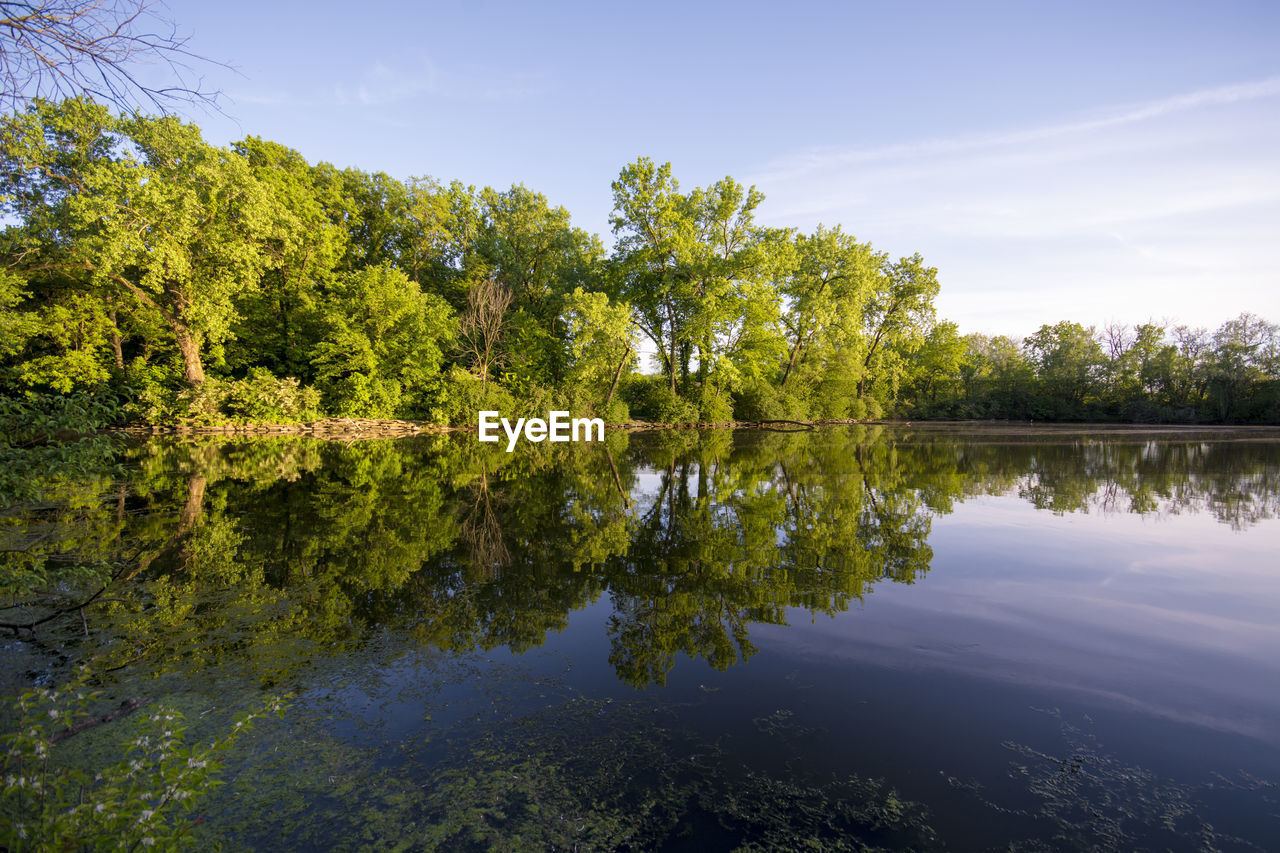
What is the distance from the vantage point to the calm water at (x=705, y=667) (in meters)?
3.09

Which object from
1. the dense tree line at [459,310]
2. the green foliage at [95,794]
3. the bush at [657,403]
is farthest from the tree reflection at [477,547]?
the bush at [657,403]

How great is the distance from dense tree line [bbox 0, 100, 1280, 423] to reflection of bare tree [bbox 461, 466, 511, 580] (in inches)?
581

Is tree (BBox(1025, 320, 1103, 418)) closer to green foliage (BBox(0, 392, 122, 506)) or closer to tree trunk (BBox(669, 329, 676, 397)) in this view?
tree trunk (BBox(669, 329, 676, 397))

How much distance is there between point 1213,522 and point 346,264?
141 ft

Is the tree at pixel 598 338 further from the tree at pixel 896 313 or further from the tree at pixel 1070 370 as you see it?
the tree at pixel 1070 370

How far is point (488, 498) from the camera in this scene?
1202 centimetres

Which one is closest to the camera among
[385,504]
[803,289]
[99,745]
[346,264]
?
[99,745]

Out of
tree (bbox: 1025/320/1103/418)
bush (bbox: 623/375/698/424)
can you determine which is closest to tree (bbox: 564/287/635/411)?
bush (bbox: 623/375/698/424)

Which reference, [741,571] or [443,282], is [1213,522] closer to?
[741,571]

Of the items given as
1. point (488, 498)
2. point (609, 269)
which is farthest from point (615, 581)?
point (609, 269)

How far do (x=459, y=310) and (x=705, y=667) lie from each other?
41197 millimetres

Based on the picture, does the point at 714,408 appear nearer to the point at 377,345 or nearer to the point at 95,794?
the point at 377,345
